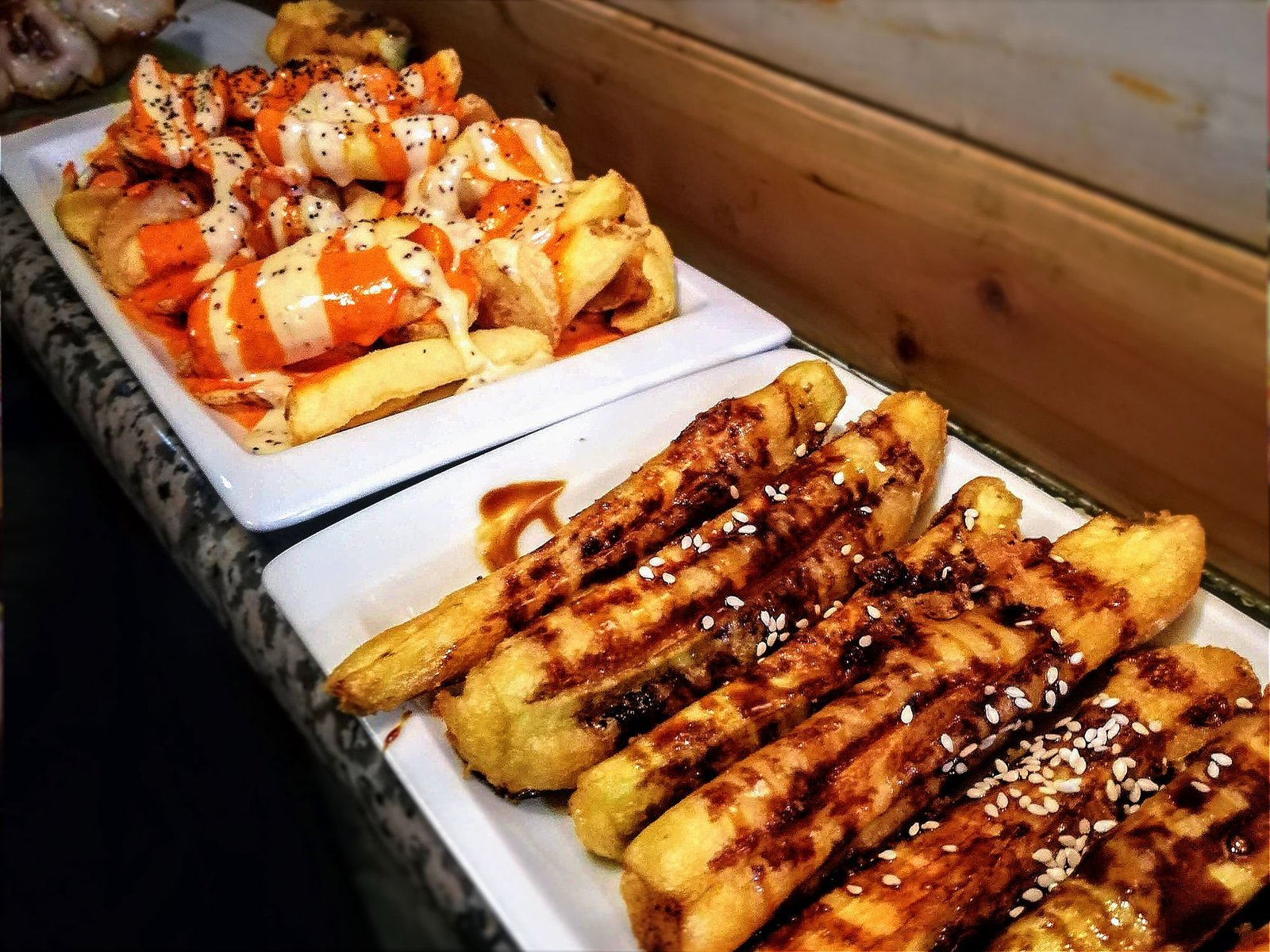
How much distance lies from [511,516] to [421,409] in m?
0.33

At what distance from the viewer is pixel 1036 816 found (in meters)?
1.18

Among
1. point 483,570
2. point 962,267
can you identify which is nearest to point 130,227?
point 483,570

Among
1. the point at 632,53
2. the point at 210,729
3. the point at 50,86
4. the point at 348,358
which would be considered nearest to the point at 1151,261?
the point at 632,53

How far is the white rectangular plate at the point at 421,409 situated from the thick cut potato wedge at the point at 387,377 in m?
0.05

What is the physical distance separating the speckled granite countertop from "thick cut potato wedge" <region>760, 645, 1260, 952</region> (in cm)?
44

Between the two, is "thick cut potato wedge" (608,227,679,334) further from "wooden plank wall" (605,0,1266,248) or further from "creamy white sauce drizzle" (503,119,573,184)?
"wooden plank wall" (605,0,1266,248)

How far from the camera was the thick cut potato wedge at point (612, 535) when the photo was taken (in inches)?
53.3

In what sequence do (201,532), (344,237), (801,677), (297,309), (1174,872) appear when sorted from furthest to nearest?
(344,237), (297,309), (201,532), (801,677), (1174,872)

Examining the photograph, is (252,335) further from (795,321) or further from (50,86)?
(50,86)

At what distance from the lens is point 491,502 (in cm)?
171

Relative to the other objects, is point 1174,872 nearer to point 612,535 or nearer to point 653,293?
point 612,535

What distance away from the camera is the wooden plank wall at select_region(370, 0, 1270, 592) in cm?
137

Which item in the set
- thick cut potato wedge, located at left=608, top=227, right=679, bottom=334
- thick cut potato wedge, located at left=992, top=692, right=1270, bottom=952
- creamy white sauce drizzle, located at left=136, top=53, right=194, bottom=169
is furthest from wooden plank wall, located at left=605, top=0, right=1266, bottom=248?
creamy white sauce drizzle, located at left=136, top=53, right=194, bottom=169

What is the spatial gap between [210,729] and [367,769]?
0.51 metres
